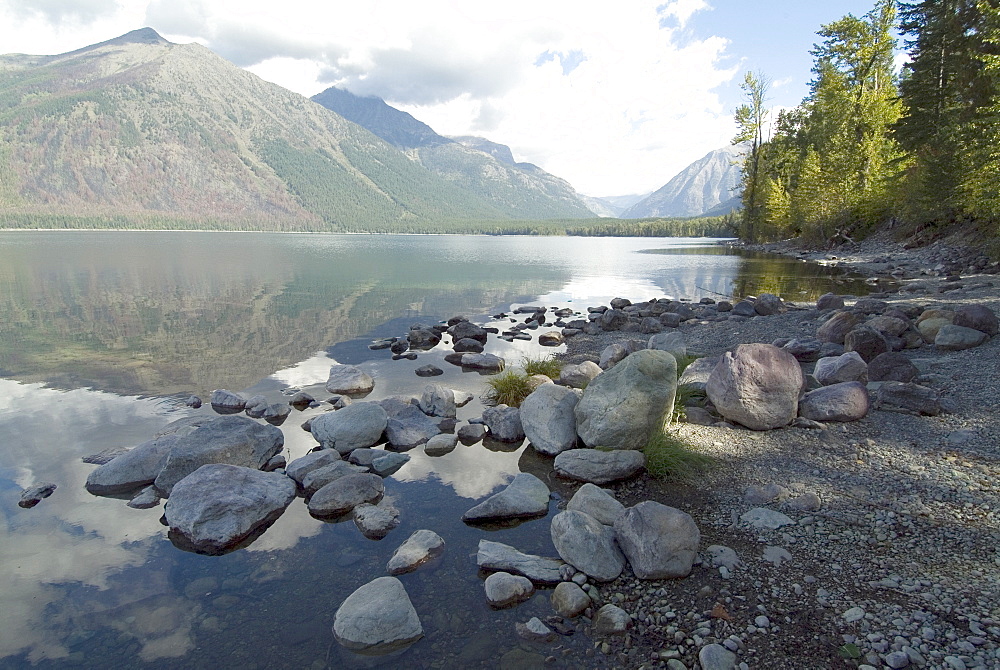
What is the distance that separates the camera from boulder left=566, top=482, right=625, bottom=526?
6.34 m

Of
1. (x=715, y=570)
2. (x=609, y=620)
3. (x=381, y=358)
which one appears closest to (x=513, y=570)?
(x=609, y=620)

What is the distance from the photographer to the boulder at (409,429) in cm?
956

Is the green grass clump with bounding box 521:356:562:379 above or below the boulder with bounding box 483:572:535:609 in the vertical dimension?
above

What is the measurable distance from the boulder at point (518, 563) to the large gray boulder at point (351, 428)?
13.4 ft

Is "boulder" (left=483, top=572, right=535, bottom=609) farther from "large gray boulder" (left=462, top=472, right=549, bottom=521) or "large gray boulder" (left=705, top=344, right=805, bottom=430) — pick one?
"large gray boulder" (left=705, top=344, right=805, bottom=430)

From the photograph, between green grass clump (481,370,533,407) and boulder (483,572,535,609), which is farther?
green grass clump (481,370,533,407)

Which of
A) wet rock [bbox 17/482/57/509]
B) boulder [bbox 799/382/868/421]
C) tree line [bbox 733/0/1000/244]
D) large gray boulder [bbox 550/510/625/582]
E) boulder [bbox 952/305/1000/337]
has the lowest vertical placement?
wet rock [bbox 17/482/57/509]

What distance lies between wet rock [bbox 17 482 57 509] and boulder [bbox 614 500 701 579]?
865 cm

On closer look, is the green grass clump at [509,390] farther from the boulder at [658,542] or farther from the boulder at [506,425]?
the boulder at [658,542]

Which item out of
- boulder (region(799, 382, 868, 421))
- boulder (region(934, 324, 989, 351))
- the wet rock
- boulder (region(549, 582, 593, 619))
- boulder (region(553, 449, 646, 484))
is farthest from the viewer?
boulder (region(934, 324, 989, 351))

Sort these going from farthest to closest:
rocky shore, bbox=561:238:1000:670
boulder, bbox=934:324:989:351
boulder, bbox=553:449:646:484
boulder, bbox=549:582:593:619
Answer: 1. boulder, bbox=934:324:989:351
2. boulder, bbox=553:449:646:484
3. boulder, bbox=549:582:593:619
4. rocky shore, bbox=561:238:1000:670

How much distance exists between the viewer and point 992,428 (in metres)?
7.49

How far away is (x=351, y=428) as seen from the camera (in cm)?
942

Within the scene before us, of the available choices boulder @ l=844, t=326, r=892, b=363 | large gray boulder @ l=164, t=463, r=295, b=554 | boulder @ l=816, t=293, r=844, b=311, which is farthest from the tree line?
large gray boulder @ l=164, t=463, r=295, b=554
